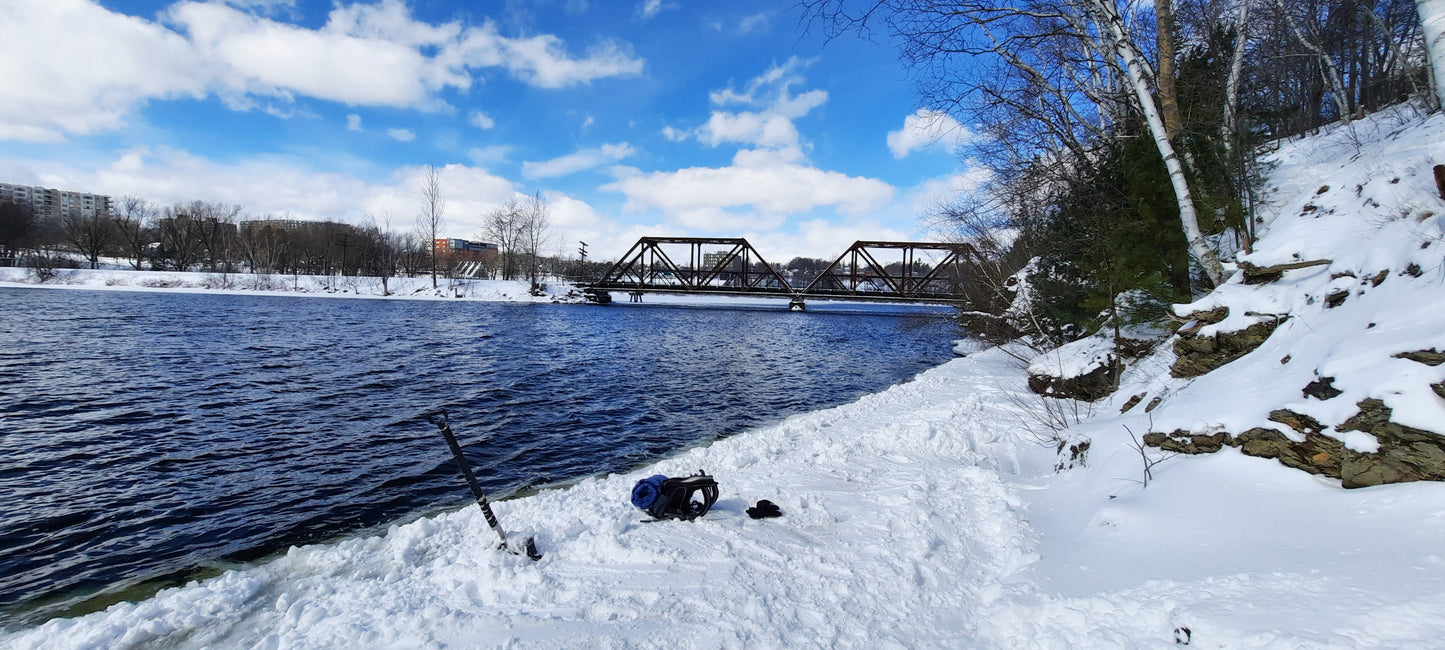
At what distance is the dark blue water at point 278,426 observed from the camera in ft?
19.9

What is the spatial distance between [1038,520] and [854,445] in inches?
129

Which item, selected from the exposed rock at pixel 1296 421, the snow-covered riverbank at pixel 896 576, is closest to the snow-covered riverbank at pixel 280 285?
the snow-covered riverbank at pixel 896 576

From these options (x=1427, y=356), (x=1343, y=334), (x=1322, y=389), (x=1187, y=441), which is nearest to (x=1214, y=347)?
(x=1343, y=334)

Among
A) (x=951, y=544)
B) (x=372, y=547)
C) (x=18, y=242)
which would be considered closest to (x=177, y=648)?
(x=372, y=547)

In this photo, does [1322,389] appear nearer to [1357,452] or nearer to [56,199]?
[1357,452]

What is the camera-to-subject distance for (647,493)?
5.59 meters

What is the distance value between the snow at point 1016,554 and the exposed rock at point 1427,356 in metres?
0.06

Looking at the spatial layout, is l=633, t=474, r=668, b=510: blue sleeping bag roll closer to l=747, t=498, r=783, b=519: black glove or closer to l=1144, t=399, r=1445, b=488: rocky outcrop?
l=747, t=498, r=783, b=519: black glove

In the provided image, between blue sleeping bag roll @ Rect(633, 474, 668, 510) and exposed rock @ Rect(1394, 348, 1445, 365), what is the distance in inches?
227

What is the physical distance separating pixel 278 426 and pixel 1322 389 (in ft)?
45.6

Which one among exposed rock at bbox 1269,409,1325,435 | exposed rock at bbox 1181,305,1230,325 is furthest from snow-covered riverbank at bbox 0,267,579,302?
exposed rock at bbox 1269,409,1325,435

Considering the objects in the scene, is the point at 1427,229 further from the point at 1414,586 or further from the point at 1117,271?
the point at 1117,271

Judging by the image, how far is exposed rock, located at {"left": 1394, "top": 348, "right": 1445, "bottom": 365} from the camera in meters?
3.85

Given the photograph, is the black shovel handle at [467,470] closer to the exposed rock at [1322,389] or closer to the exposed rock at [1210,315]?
the exposed rock at [1322,389]
